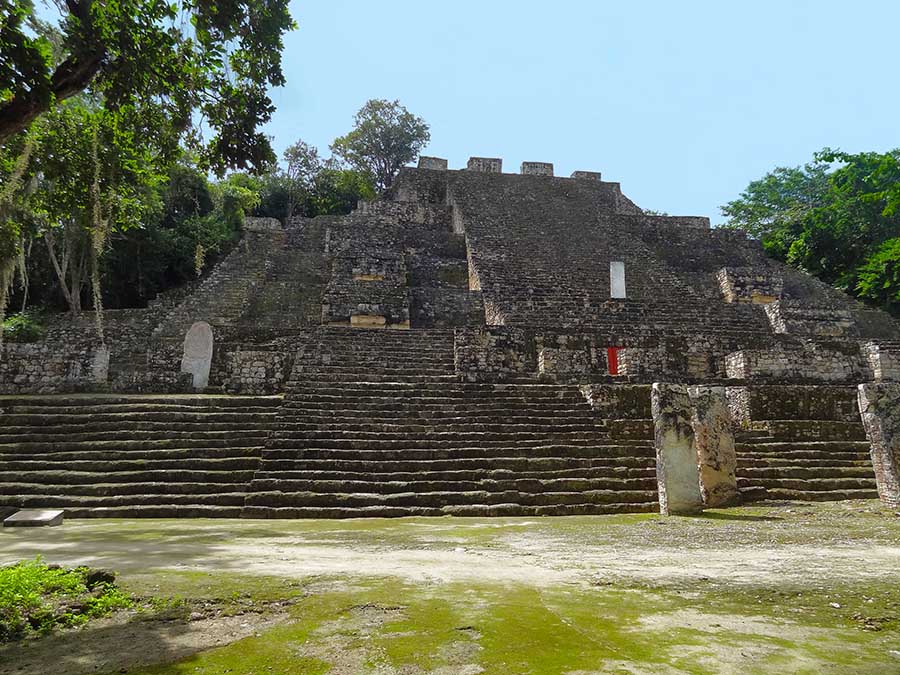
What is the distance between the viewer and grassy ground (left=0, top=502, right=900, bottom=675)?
2.11 metres

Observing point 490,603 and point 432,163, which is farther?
point 432,163

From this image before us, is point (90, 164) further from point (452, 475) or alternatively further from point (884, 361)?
point (884, 361)

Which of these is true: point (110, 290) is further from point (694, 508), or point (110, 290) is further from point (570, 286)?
Result: point (694, 508)

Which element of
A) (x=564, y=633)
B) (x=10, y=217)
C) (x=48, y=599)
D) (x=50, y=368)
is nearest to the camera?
(x=564, y=633)

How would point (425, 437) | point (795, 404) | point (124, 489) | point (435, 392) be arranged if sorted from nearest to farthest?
point (124, 489), point (425, 437), point (795, 404), point (435, 392)

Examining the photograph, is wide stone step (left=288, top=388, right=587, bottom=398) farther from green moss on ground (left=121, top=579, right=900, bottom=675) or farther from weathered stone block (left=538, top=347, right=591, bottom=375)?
green moss on ground (left=121, top=579, right=900, bottom=675)

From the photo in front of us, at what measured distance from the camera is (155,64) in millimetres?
4414

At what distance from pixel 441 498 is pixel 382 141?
27.1m

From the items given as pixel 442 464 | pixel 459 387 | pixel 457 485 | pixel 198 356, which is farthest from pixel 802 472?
pixel 198 356

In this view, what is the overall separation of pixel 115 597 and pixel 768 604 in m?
3.16

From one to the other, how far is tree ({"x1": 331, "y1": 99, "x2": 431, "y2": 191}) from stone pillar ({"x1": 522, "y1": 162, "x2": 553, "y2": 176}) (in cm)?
820

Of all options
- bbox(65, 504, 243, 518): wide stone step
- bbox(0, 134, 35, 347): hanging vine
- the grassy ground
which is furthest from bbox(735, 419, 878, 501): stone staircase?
bbox(0, 134, 35, 347): hanging vine

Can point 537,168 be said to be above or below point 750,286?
above

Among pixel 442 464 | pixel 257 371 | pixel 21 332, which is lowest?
pixel 442 464
